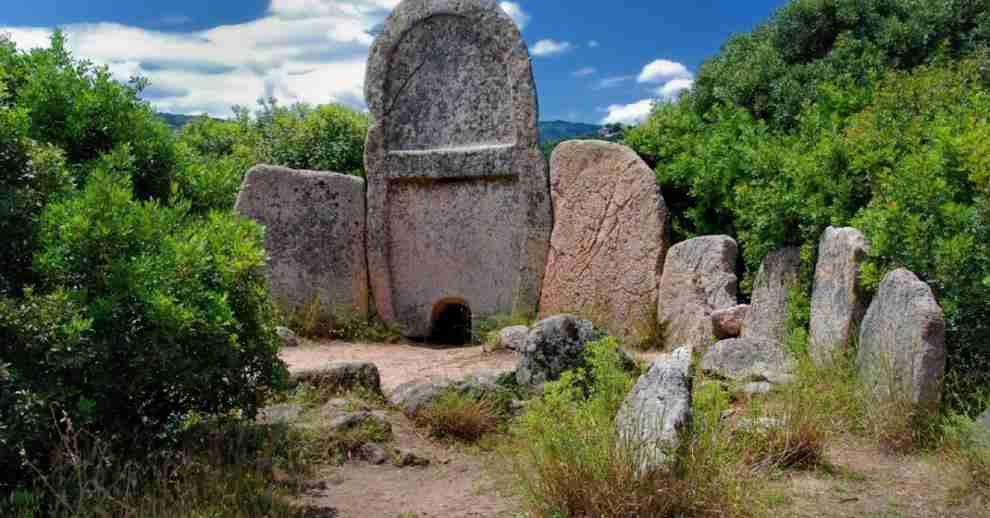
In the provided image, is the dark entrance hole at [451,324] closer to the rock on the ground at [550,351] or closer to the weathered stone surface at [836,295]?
the rock on the ground at [550,351]

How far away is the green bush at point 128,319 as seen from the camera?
4.60 m

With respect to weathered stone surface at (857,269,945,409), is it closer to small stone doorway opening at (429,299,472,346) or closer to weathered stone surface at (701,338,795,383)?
weathered stone surface at (701,338,795,383)

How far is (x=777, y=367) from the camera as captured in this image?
23.5ft

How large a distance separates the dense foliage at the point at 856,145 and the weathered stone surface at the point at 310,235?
334cm

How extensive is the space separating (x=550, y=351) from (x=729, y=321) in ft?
6.16

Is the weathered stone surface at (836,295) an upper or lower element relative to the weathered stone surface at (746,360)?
upper

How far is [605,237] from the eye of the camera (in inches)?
382

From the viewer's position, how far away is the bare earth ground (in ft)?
16.5

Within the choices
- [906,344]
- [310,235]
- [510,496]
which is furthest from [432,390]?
[310,235]

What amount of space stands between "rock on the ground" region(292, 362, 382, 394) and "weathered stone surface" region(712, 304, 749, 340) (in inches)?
117

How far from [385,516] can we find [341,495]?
0.45 m

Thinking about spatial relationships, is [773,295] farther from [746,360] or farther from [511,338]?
[511,338]

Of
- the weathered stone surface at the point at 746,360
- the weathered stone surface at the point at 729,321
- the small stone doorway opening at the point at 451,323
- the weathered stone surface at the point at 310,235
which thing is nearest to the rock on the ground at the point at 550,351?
the weathered stone surface at the point at 746,360

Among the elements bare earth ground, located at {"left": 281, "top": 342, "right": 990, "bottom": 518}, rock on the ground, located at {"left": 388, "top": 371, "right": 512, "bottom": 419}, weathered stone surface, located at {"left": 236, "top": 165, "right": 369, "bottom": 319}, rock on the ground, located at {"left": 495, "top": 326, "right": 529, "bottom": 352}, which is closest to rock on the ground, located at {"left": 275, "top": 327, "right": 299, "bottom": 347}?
weathered stone surface, located at {"left": 236, "top": 165, "right": 369, "bottom": 319}
